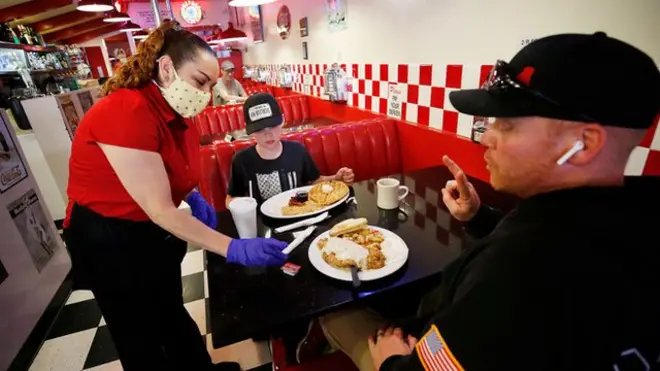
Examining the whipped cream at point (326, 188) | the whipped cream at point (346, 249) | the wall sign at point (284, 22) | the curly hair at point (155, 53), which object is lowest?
the whipped cream at point (346, 249)

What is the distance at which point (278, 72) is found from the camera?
19.3ft

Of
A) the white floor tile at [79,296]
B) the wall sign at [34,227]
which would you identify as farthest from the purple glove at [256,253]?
the white floor tile at [79,296]

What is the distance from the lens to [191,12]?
9.42 m

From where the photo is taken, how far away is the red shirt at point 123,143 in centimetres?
104

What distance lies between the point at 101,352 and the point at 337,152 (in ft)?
6.57

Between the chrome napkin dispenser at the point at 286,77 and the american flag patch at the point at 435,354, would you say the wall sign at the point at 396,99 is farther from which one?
the chrome napkin dispenser at the point at 286,77

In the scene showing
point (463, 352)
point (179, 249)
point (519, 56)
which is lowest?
point (179, 249)

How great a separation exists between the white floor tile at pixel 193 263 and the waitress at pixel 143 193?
4.18ft

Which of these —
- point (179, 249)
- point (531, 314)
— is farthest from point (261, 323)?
point (179, 249)

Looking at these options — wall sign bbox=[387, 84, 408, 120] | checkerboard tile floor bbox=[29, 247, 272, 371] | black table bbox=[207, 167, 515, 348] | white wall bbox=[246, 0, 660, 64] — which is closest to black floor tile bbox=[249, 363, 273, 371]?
checkerboard tile floor bbox=[29, 247, 272, 371]

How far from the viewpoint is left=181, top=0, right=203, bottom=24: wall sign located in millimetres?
9352

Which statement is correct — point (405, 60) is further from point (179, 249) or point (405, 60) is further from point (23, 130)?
point (23, 130)

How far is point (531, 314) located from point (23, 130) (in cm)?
473

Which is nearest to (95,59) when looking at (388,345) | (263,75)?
(263,75)
